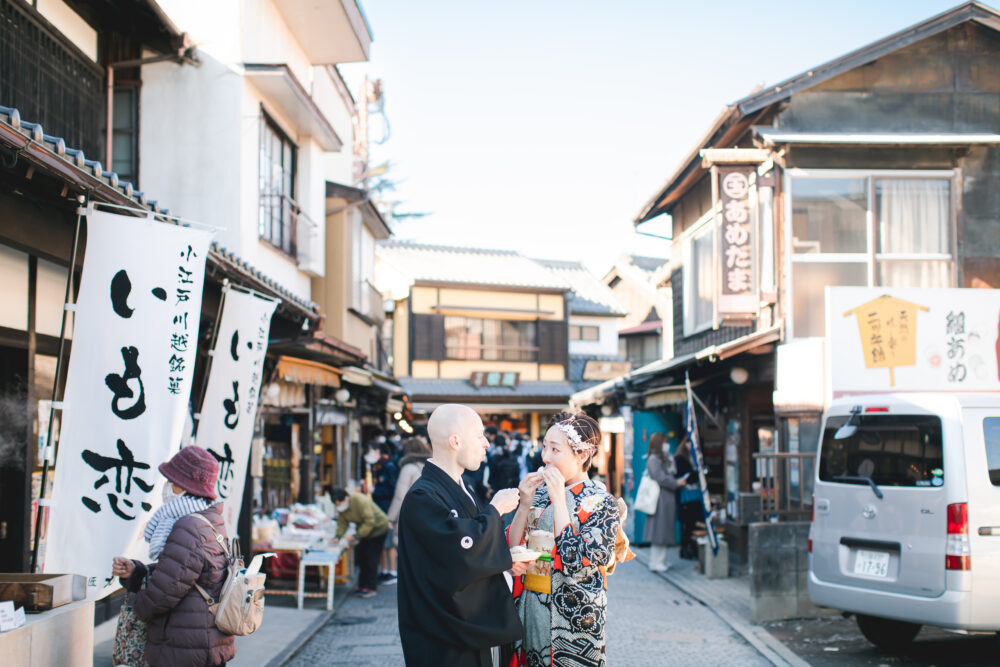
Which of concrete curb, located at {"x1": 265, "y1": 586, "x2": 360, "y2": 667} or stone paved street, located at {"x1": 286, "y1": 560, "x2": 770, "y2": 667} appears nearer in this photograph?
concrete curb, located at {"x1": 265, "y1": 586, "x2": 360, "y2": 667}

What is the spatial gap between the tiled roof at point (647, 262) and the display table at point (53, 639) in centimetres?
4149

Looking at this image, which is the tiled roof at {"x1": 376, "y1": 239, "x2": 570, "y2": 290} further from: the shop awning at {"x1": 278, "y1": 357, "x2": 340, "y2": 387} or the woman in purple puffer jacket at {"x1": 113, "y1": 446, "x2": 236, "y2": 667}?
the woman in purple puffer jacket at {"x1": 113, "y1": 446, "x2": 236, "y2": 667}

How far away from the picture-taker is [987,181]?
12.8 metres

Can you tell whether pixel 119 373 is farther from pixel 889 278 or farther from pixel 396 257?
pixel 396 257

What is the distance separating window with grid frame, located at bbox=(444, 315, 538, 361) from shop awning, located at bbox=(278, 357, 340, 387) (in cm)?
2152

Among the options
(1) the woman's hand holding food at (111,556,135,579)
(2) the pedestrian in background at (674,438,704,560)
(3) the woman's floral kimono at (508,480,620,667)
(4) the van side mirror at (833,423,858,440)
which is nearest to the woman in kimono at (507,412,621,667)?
(3) the woman's floral kimono at (508,480,620,667)

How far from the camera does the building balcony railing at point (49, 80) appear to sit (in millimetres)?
7379

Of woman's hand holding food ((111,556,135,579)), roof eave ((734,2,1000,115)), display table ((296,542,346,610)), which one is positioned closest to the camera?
woman's hand holding food ((111,556,135,579))

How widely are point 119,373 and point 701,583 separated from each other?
31.0 ft

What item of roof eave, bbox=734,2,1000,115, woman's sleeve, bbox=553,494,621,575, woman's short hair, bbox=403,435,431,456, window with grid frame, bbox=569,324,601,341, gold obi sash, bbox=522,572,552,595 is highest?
roof eave, bbox=734,2,1000,115

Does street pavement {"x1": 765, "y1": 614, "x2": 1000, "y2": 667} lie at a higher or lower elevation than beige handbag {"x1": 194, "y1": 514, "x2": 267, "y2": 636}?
lower

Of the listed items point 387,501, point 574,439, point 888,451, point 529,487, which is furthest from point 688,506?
point 529,487

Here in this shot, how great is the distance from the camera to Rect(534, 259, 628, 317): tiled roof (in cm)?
4066

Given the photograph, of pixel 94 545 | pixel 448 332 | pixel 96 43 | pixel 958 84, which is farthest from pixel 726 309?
pixel 448 332
